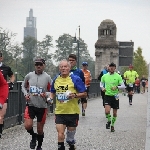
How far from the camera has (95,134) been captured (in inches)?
447

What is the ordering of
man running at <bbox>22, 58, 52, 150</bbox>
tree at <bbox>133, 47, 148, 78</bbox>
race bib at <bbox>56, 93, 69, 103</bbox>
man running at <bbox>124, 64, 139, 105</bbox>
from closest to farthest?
race bib at <bbox>56, 93, 69, 103</bbox> < man running at <bbox>22, 58, 52, 150</bbox> < man running at <bbox>124, 64, 139, 105</bbox> < tree at <bbox>133, 47, 148, 78</bbox>

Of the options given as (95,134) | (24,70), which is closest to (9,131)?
(95,134)

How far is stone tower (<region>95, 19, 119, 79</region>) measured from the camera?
62438 millimetres

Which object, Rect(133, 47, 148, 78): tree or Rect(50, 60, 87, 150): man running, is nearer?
Rect(50, 60, 87, 150): man running

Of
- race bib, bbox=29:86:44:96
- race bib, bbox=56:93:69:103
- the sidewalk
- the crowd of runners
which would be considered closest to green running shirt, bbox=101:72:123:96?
the sidewalk

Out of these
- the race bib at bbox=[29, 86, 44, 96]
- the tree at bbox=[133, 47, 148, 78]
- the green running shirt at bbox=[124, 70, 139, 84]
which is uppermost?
the tree at bbox=[133, 47, 148, 78]

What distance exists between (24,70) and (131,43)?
293 feet

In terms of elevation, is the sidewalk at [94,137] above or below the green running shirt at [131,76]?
below

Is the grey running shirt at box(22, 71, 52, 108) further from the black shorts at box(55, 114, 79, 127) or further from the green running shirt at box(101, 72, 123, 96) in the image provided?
the green running shirt at box(101, 72, 123, 96)

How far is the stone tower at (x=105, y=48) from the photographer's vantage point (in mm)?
62438

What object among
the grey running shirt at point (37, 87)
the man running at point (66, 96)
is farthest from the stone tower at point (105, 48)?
the man running at point (66, 96)

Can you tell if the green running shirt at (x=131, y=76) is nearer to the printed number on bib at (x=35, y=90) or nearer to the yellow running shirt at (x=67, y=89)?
the printed number on bib at (x=35, y=90)

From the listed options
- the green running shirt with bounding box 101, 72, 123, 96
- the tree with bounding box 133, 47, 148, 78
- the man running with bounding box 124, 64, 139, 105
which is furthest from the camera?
the tree with bounding box 133, 47, 148, 78

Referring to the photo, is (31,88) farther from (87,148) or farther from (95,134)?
(95,134)
